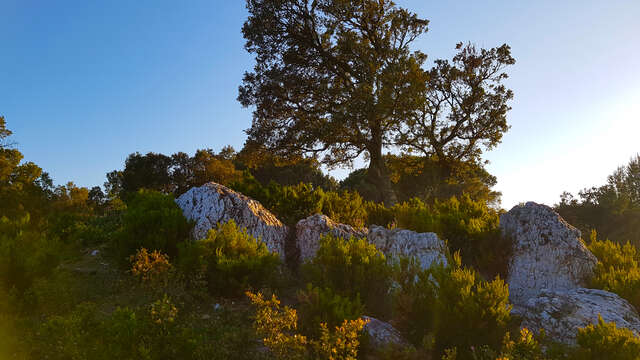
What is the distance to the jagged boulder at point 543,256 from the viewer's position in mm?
8586

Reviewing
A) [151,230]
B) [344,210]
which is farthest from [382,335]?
[344,210]

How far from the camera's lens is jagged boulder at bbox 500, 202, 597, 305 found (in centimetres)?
859

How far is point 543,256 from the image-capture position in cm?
902

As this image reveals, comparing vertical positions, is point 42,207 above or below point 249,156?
below

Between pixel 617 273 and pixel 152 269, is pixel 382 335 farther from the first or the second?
→ pixel 617 273

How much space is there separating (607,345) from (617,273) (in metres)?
4.00

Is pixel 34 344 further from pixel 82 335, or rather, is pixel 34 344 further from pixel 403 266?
pixel 403 266

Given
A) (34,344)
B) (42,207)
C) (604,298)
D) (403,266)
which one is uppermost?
(42,207)

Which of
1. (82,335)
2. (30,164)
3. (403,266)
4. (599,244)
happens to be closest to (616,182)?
(599,244)

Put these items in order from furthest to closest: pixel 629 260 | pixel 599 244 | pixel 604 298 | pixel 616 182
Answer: pixel 616 182, pixel 599 244, pixel 629 260, pixel 604 298

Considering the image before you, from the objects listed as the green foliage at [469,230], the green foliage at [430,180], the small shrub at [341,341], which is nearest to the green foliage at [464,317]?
the small shrub at [341,341]

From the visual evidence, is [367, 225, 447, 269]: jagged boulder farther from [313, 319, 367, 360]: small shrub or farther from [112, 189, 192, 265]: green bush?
[112, 189, 192, 265]: green bush

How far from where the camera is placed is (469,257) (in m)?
9.70

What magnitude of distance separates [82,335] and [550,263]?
882 centimetres
